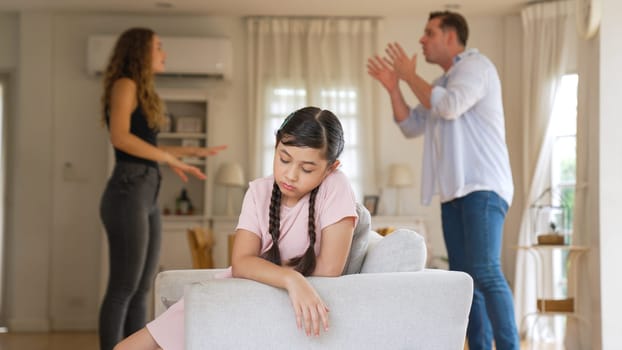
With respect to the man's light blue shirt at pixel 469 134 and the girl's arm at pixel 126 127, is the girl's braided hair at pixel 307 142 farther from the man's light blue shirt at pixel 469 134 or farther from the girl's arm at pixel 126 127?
the girl's arm at pixel 126 127

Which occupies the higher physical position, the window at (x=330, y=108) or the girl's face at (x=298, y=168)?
the window at (x=330, y=108)

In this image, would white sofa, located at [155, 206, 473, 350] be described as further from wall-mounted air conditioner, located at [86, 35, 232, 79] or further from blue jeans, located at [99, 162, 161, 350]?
wall-mounted air conditioner, located at [86, 35, 232, 79]

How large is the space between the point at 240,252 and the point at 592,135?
259 cm

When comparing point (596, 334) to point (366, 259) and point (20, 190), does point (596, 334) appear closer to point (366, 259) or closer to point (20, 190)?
point (366, 259)

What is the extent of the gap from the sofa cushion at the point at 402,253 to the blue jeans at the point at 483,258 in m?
1.33

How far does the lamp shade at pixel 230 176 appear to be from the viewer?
672 cm

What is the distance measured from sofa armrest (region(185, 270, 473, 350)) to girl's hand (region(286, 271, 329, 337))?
4 cm

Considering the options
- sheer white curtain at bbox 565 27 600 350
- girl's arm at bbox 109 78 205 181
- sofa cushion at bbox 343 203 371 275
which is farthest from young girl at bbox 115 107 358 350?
sheer white curtain at bbox 565 27 600 350

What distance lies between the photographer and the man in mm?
3545

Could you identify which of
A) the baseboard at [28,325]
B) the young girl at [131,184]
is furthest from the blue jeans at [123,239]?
the baseboard at [28,325]

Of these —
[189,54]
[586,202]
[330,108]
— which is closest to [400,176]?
[330,108]

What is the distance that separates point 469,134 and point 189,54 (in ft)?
11.6

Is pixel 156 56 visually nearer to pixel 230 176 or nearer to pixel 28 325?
pixel 230 176

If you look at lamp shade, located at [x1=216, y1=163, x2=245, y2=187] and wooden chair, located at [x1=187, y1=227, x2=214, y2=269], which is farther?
lamp shade, located at [x1=216, y1=163, x2=245, y2=187]
